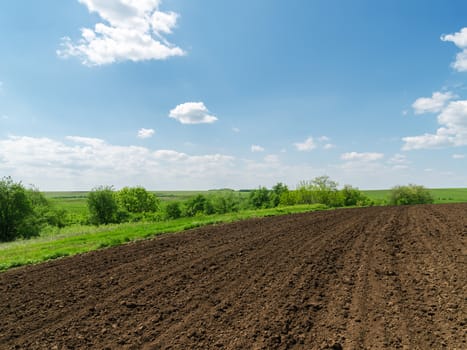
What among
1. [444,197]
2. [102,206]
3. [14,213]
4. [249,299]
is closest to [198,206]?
[102,206]

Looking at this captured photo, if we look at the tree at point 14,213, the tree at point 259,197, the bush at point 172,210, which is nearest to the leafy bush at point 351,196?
the tree at point 259,197

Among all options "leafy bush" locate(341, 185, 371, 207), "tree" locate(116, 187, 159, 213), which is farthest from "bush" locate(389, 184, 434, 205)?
"tree" locate(116, 187, 159, 213)

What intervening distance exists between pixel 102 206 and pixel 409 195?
69696 millimetres

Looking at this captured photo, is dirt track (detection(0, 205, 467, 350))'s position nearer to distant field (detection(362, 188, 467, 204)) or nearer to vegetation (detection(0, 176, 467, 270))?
vegetation (detection(0, 176, 467, 270))

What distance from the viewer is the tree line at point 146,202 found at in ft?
135

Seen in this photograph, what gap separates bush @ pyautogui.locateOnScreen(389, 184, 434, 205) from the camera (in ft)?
245

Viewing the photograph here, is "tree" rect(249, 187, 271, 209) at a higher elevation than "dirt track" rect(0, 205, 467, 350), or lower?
higher

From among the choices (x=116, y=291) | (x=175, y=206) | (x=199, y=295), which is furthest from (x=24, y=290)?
(x=175, y=206)

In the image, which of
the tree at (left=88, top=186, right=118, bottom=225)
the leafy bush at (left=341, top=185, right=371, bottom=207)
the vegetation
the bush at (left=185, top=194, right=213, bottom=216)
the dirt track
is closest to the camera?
the dirt track

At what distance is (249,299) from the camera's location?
21.8ft

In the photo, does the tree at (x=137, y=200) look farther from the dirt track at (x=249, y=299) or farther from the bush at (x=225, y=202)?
the dirt track at (x=249, y=299)

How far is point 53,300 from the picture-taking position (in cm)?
744

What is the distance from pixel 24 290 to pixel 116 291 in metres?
2.95

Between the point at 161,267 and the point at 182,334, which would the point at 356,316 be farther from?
the point at 161,267
